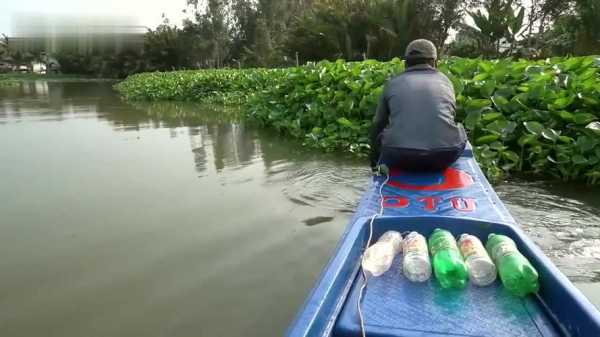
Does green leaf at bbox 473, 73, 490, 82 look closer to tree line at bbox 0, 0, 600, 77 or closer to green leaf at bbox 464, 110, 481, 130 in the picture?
green leaf at bbox 464, 110, 481, 130

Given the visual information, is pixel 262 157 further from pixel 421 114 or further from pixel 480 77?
pixel 421 114

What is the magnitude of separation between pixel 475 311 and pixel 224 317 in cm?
133

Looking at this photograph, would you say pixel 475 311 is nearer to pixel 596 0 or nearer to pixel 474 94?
pixel 474 94

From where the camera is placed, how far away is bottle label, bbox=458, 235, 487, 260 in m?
1.96

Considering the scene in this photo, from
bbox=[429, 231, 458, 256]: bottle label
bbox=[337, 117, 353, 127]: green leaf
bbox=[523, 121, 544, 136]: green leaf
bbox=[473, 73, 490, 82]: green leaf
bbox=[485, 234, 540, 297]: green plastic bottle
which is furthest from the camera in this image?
bbox=[337, 117, 353, 127]: green leaf

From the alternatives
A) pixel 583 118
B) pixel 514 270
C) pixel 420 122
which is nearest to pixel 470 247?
pixel 514 270

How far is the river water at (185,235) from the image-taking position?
2586 mm

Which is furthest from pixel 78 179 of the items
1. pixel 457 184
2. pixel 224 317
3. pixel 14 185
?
pixel 457 184

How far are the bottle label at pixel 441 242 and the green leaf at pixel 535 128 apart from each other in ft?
11.1

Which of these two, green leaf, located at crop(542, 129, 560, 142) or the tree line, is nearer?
green leaf, located at crop(542, 129, 560, 142)

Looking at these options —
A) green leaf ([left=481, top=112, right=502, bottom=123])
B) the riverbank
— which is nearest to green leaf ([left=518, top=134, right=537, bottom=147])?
the riverbank

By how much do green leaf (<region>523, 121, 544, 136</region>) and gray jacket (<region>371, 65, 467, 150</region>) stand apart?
1976 millimetres

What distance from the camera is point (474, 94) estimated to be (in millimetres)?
5883

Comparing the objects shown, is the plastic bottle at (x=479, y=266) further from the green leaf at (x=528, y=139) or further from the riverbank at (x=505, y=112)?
the green leaf at (x=528, y=139)
